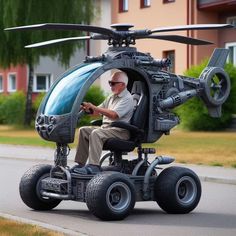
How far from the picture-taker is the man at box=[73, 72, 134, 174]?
10266 millimetres

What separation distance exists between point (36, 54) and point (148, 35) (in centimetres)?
2757

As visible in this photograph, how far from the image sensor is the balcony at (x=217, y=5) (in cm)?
3516

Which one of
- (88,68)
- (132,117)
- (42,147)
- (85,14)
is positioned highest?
(85,14)

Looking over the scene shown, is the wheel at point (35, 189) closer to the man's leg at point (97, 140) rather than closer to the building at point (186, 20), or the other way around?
the man's leg at point (97, 140)

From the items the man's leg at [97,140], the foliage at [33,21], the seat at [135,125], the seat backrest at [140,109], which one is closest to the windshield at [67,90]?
the man's leg at [97,140]

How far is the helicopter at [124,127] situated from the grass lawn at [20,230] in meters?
1.10

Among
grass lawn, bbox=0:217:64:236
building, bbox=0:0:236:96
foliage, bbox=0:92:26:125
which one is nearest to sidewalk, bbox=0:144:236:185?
grass lawn, bbox=0:217:64:236

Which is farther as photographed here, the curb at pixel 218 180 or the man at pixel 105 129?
the curb at pixel 218 180

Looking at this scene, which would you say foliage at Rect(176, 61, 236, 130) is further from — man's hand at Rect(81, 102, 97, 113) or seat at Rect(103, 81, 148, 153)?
man's hand at Rect(81, 102, 97, 113)

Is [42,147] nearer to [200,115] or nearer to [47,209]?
[200,115]

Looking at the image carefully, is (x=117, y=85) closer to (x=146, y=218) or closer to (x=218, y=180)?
(x=146, y=218)

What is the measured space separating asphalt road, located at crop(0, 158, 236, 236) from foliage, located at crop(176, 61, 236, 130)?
17.6 metres

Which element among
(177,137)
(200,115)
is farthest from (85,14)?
(177,137)

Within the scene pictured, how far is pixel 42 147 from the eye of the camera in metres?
25.2
